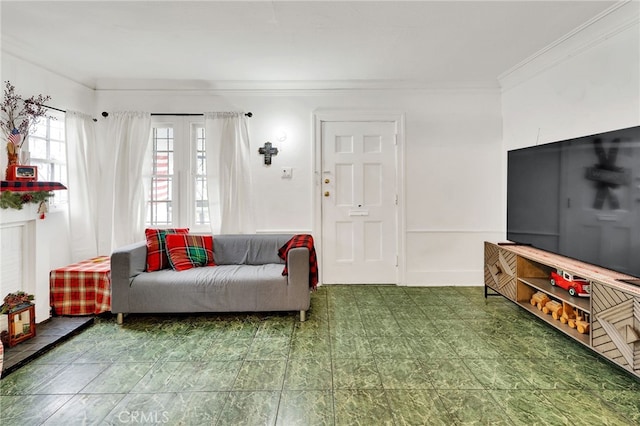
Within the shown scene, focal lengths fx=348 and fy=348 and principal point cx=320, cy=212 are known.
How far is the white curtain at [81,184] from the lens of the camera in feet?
12.6

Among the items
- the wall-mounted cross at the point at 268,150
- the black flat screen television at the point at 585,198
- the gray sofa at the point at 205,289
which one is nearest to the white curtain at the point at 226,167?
the wall-mounted cross at the point at 268,150

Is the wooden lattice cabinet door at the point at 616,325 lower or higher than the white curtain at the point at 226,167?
lower

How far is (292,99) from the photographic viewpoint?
4.33 metres

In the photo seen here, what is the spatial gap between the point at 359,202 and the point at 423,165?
927 mm

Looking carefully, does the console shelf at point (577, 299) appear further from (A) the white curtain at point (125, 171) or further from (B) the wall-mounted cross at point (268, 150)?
(A) the white curtain at point (125, 171)

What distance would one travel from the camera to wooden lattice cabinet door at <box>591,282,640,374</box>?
6.66 feet

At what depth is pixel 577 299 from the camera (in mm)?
2656

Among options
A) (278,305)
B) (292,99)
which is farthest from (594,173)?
(292,99)

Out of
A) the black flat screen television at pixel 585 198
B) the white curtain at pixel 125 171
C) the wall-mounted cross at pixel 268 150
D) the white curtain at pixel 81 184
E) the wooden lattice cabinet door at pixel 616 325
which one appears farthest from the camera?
the wall-mounted cross at pixel 268 150

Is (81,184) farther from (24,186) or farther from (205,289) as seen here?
(205,289)

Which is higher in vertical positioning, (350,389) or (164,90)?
(164,90)

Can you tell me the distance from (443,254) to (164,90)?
4.03 metres

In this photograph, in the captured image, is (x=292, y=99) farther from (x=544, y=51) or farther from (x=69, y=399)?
(x=69, y=399)

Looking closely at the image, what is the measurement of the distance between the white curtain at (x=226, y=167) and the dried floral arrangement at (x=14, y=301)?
6.05 ft
